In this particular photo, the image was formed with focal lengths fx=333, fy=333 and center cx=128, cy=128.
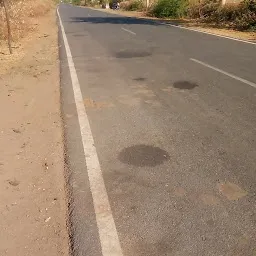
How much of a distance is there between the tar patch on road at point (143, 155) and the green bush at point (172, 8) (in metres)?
25.5

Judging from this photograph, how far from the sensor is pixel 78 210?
10.2 ft

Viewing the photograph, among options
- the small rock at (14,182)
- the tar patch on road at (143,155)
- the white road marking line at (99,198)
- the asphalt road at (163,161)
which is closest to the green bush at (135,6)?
the asphalt road at (163,161)

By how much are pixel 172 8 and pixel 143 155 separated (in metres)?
26.7

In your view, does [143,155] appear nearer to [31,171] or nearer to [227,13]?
[31,171]

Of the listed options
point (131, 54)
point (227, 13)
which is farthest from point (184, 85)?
point (227, 13)

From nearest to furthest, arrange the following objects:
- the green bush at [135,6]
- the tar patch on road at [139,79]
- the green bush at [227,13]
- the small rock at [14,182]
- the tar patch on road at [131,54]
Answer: the small rock at [14,182], the tar patch on road at [139,79], the tar patch on road at [131,54], the green bush at [227,13], the green bush at [135,6]

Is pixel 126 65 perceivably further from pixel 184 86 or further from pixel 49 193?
pixel 49 193

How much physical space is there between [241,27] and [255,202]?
17924 mm

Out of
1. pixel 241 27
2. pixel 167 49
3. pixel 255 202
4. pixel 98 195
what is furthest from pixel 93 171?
pixel 241 27

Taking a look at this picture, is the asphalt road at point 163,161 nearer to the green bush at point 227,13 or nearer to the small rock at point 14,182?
the small rock at point 14,182

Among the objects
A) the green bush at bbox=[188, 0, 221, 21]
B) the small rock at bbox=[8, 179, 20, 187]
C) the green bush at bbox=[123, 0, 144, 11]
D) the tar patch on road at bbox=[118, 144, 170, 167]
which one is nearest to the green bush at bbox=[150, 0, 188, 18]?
the green bush at bbox=[188, 0, 221, 21]

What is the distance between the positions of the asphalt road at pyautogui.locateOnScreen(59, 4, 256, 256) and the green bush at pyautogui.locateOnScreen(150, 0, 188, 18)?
20.8m

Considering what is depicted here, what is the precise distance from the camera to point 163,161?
395 centimetres

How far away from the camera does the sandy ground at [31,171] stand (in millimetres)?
2770
